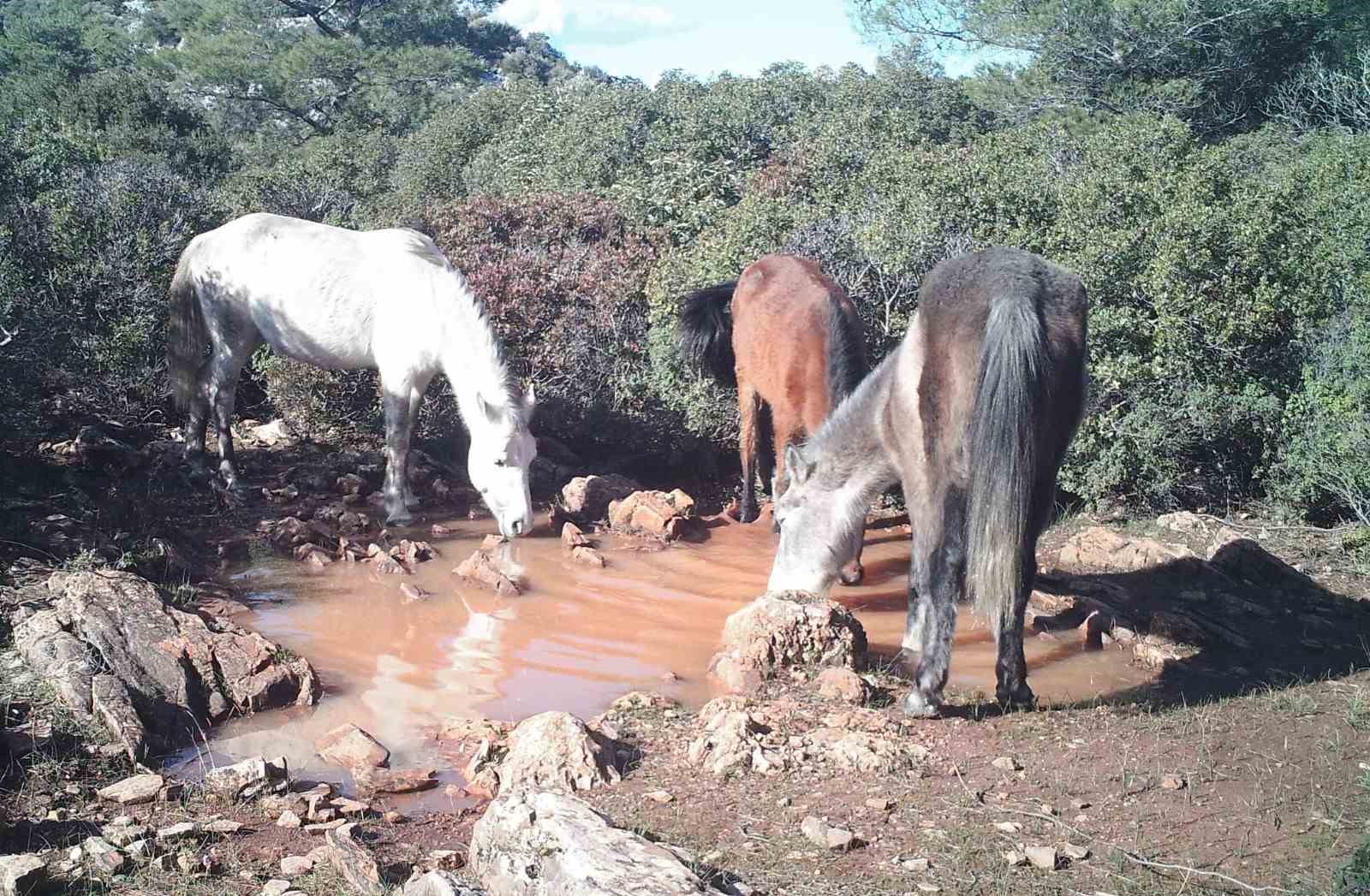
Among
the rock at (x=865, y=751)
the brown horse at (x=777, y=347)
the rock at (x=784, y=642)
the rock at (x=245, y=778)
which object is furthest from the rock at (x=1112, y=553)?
the rock at (x=245, y=778)

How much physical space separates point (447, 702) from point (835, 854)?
7.87 ft


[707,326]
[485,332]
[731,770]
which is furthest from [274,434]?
[731,770]

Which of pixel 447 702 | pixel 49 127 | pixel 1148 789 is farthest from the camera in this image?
pixel 49 127

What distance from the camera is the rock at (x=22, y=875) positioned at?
3.13 m

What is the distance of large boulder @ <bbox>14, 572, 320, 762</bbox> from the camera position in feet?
14.6

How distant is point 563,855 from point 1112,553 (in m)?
5.55

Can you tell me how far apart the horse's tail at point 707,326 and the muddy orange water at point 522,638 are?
1583mm

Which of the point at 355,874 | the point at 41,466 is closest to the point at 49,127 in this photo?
the point at 41,466

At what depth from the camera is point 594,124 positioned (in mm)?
14430

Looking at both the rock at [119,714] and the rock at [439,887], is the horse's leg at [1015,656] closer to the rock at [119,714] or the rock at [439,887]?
the rock at [439,887]

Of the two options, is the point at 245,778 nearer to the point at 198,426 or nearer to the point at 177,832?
the point at 177,832

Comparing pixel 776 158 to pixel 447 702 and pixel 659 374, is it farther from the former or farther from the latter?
pixel 447 702

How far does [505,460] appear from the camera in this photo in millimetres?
7766

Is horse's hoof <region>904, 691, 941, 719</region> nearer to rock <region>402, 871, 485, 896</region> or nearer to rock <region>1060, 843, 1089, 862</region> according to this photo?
rock <region>1060, 843, 1089, 862</region>
